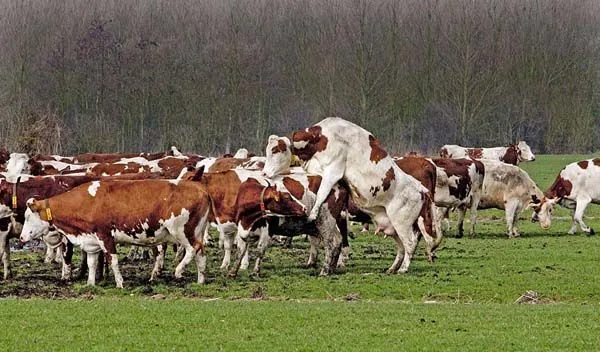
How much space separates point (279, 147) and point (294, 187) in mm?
918

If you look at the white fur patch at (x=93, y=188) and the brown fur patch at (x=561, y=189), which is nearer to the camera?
the white fur patch at (x=93, y=188)

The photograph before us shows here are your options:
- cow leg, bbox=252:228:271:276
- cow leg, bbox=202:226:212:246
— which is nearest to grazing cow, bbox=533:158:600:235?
cow leg, bbox=202:226:212:246

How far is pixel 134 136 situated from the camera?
3258 inches

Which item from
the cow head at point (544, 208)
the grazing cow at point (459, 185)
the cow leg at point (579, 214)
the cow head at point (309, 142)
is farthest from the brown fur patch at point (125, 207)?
the cow head at point (544, 208)

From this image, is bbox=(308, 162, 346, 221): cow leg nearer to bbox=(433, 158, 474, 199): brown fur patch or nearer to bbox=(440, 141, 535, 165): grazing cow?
bbox=(433, 158, 474, 199): brown fur patch

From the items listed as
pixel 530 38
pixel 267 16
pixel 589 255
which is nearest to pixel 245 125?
pixel 267 16

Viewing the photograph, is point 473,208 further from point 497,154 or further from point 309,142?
point 497,154

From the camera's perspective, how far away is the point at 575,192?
31.5 metres

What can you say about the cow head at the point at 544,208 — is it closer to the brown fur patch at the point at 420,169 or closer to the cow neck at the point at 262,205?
the brown fur patch at the point at 420,169

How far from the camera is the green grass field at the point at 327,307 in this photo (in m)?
12.8

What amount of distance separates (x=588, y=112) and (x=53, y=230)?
79.1m

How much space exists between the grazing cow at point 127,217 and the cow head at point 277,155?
262 centimetres

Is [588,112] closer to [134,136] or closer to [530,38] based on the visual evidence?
[530,38]

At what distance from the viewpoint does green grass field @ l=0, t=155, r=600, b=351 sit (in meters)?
12.8
